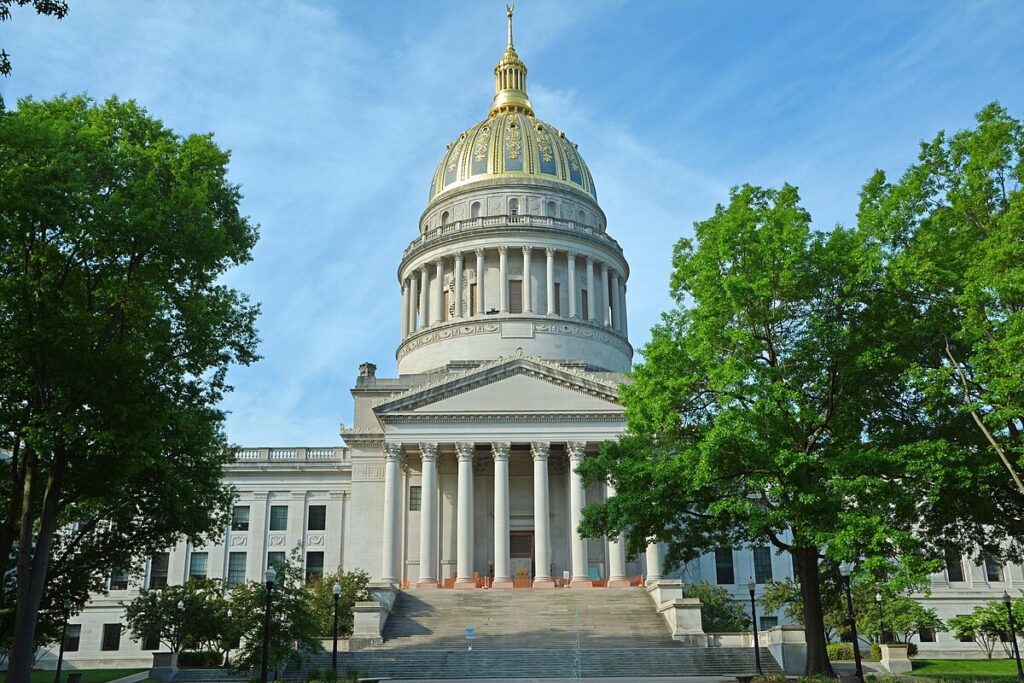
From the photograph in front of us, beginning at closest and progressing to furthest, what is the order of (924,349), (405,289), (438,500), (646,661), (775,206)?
(924,349) < (775,206) < (646,661) < (438,500) < (405,289)

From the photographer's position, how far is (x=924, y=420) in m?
26.2

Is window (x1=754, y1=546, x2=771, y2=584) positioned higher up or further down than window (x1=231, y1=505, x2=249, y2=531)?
further down

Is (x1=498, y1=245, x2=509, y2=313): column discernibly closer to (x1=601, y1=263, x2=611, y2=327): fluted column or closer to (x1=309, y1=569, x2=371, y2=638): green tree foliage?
(x1=601, y1=263, x2=611, y2=327): fluted column

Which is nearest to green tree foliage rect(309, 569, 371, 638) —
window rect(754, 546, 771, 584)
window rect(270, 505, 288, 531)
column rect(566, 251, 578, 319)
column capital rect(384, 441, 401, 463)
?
column capital rect(384, 441, 401, 463)

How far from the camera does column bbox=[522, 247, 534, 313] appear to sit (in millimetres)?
66125

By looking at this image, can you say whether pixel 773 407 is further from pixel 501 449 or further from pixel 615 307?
pixel 615 307

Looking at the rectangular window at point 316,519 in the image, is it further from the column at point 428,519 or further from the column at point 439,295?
the column at point 439,295

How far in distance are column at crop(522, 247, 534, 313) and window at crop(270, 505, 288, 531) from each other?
21626 mm

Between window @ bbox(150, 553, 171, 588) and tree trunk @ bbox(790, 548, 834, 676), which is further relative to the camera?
window @ bbox(150, 553, 171, 588)

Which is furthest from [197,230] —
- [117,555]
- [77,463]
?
[117,555]

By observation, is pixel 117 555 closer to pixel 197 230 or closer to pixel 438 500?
pixel 197 230

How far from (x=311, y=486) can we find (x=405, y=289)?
60.7ft

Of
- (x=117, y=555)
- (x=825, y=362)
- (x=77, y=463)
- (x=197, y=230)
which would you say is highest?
(x=197, y=230)

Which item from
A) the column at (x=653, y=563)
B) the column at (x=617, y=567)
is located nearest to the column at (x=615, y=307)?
the column at (x=617, y=567)
